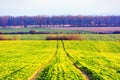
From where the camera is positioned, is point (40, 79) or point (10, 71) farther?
point (10, 71)

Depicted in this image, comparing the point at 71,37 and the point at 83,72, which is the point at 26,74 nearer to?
the point at 83,72

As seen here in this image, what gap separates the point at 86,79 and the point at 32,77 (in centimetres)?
615

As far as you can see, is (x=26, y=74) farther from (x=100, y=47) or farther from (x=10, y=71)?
(x=100, y=47)

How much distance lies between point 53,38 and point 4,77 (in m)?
79.4

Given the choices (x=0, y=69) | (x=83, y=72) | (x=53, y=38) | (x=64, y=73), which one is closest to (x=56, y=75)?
(x=64, y=73)

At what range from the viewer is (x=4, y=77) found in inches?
1266

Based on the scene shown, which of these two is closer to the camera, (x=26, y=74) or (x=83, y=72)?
(x=26, y=74)

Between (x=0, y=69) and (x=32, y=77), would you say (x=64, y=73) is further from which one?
(x=0, y=69)

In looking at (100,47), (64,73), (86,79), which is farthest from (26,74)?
(100,47)

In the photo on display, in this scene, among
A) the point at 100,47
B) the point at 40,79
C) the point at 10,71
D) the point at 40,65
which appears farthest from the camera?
the point at 100,47

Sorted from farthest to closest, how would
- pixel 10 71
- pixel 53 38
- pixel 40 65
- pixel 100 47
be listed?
1. pixel 53 38
2. pixel 100 47
3. pixel 40 65
4. pixel 10 71

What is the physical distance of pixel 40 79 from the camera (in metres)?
31.1

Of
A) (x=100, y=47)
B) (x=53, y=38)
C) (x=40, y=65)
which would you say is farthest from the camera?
(x=53, y=38)

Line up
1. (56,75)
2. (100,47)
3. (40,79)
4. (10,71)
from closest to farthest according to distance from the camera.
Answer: (40,79), (56,75), (10,71), (100,47)
